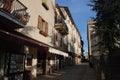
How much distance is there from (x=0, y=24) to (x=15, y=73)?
3.34 m

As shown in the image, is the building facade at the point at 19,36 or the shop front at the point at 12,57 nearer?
the building facade at the point at 19,36

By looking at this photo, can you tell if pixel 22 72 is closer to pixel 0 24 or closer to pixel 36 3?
pixel 0 24

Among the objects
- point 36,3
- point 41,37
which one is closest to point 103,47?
point 41,37

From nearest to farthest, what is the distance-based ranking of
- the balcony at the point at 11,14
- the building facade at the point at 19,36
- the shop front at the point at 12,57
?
1. the balcony at the point at 11,14
2. the building facade at the point at 19,36
3. the shop front at the point at 12,57

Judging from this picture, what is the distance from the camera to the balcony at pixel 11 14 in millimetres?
10320

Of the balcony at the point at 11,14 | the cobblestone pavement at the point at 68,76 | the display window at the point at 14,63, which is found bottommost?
the cobblestone pavement at the point at 68,76

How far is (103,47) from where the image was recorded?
67.0ft

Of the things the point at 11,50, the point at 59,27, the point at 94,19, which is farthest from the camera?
the point at 59,27

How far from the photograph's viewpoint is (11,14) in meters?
→ 11.0

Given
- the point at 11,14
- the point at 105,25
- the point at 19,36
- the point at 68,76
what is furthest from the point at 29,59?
the point at 11,14

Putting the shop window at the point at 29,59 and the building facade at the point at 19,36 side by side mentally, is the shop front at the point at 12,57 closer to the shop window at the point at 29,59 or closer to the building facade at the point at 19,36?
the building facade at the point at 19,36

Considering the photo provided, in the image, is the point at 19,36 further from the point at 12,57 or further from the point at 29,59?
the point at 29,59

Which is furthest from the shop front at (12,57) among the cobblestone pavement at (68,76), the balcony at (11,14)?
the cobblestone pavement at (68,76)

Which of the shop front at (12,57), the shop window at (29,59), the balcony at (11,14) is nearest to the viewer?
the balcony at (11,14)
